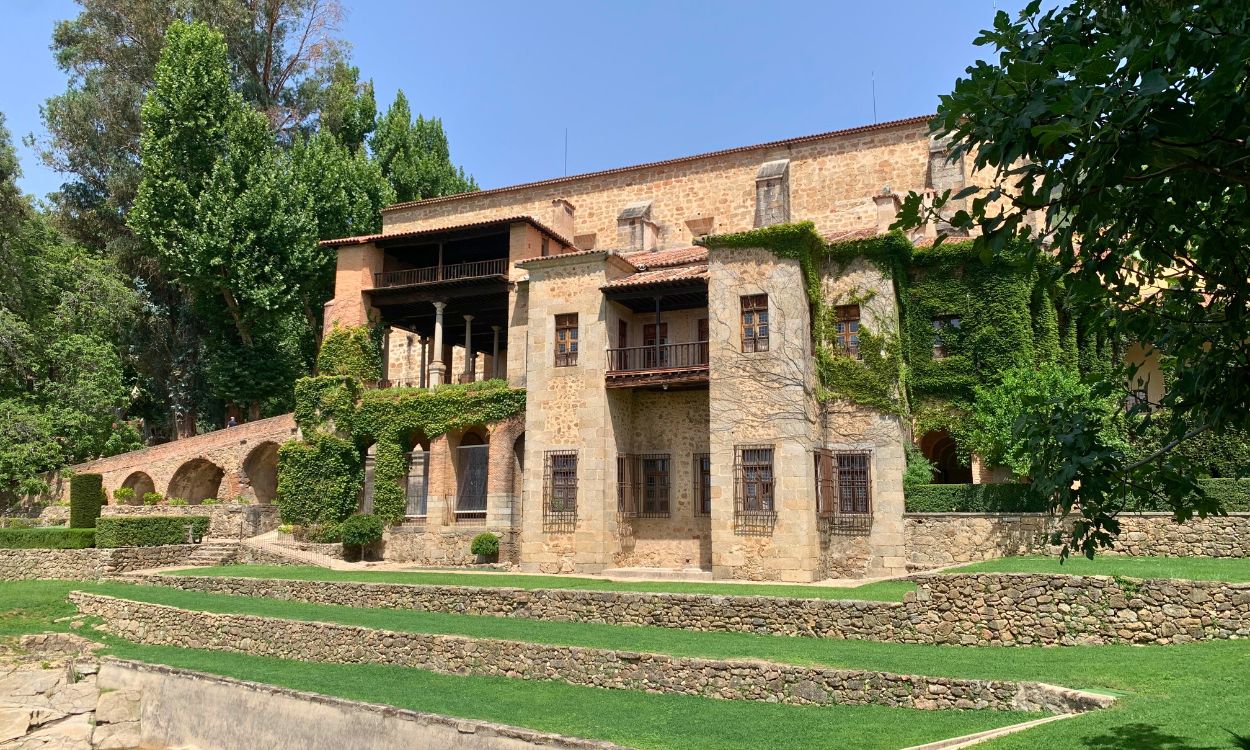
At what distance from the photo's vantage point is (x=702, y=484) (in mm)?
25031

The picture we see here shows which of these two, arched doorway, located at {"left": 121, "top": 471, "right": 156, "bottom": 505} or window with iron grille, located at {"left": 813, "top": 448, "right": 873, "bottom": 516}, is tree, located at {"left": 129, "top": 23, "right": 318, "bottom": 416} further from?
window with iron grille, located at {"left": 813, "top": 448, "right": 873, "bottom": 516}

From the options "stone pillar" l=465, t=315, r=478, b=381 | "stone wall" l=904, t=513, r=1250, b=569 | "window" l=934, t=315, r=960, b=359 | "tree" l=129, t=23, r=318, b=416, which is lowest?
"stone wall" l=904, t=513, r=1250, b=569

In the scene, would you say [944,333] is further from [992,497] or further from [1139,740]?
[1139,740]

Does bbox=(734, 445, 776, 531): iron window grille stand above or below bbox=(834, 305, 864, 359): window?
below

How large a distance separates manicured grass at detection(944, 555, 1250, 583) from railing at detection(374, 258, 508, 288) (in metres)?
18.6

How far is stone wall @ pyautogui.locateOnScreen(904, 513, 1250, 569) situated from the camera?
18.4 meters

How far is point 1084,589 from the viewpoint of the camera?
13414 millimetres

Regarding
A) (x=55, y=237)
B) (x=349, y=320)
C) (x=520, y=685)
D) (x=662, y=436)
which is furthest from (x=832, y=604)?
(x=55, y=237)

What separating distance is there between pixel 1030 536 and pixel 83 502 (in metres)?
26.6

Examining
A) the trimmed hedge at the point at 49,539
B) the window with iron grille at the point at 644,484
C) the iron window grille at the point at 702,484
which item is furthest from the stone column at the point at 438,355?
the trimmed hedge at the point at 49,539

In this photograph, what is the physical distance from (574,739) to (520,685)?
13.9 feet

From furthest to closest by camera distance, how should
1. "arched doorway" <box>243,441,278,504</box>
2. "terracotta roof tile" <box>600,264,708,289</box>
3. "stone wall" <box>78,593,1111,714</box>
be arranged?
"arched doorway" <box>243,441,278,504</box> → "terracotta roof tile" <box>600,264,708,289</box> → "stone wall" <box>78,593,1111,714</box>

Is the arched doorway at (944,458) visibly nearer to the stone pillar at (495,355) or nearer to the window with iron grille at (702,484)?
the window with iron grille at (702,484)

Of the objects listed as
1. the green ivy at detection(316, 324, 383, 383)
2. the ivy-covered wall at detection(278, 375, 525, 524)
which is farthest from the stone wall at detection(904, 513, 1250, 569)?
the green ivy at detection(316, 324, 383, 383)
